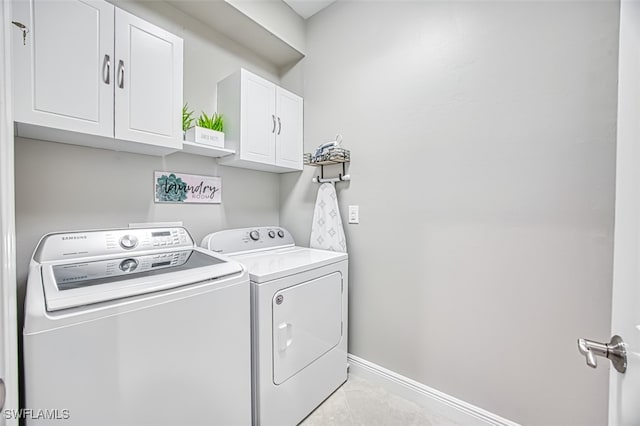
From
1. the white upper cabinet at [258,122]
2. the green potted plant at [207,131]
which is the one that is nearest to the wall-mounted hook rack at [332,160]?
the white upper cabinet at [258,122]

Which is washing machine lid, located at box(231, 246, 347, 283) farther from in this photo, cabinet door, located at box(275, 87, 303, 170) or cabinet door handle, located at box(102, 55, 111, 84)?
cabinet door handle, located at box(102, 55, 111, 84)

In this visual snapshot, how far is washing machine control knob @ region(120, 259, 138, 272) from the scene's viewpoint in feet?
4.09

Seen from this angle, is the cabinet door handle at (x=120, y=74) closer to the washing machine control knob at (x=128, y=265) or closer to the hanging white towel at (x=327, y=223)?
the washing machine control knob at (x=128, y=265)

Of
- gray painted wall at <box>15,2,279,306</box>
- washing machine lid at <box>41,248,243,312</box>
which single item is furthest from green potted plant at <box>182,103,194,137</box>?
washing machine lid at <box>41,248,243,312</box>

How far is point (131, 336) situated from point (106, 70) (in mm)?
1199

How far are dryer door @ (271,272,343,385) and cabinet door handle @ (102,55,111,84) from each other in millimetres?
1316

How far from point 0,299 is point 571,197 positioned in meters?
1.98

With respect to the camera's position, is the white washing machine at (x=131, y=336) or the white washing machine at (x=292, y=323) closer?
the white washing machine at (x=131, y=336)

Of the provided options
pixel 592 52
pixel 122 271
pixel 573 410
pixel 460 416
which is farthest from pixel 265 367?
pixel 592 52

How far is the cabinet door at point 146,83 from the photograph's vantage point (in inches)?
51.1

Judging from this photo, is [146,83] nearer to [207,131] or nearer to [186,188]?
[207,131]

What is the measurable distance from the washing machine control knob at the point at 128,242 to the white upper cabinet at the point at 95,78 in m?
0.49

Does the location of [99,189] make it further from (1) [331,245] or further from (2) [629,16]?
(2) [629,16]

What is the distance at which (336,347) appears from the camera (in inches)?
71.3
